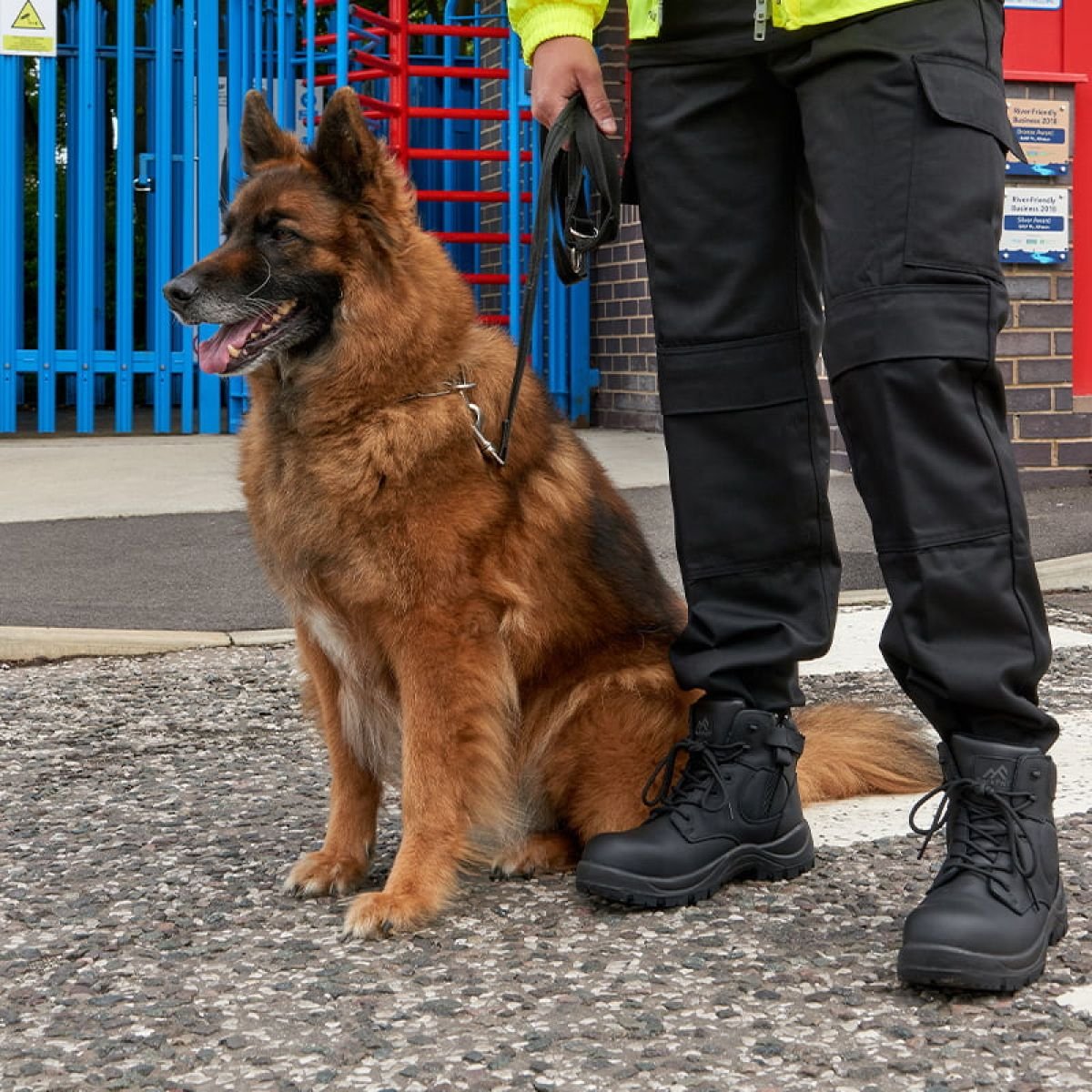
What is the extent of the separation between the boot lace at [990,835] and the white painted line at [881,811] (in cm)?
66

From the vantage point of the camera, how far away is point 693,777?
9.71 feet

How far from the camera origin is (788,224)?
9.49 ft

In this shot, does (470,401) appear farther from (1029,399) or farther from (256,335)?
(1029,399)

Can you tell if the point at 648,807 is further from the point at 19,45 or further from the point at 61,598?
the point at 19,45

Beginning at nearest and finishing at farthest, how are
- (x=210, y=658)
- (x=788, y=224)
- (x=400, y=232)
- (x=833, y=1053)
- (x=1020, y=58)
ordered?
(x=833, y=1053)
(x=788, y=224)
(x=400, y=232)
(x=210, y=658)
(x=1020, y=58)

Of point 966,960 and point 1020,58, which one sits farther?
point 1020,58

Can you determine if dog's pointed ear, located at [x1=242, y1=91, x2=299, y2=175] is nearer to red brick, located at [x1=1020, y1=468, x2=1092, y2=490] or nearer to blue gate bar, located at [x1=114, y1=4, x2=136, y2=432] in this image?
red brick, located at [x1=1020, y1=468, x2=1092, y2=490]

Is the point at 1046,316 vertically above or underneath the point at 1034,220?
underneath

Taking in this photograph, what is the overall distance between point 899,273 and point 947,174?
17 cm

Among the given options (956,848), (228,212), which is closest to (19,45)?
(228,212)

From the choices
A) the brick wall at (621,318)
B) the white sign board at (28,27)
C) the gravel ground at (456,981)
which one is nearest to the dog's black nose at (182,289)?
the gravel ground at (456,981)

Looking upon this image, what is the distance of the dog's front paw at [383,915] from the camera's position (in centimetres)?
276

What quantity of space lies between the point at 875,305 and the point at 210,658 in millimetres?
3155

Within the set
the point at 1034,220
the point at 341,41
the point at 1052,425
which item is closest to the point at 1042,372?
the point at 1052,425
